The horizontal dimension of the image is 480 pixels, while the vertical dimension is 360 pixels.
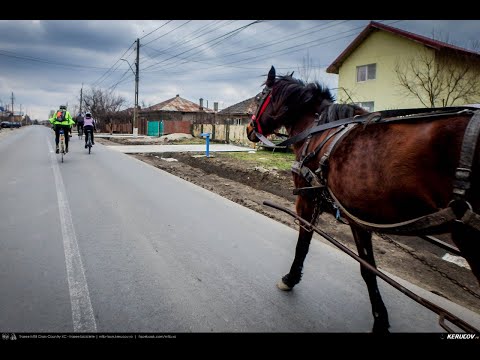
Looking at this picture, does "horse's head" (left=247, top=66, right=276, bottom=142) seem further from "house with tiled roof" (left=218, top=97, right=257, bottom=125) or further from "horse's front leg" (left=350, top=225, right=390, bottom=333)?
"house with tiled roof" (left=218, top=97, right=257, bottom=125)

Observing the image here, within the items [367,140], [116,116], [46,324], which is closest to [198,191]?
[46,324]

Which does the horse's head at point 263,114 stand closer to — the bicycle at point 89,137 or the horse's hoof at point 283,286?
the horse's hoof at point 283,286

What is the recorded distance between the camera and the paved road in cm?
256

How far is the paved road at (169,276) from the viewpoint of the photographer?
256 cm

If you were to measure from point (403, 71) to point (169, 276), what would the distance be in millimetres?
18573

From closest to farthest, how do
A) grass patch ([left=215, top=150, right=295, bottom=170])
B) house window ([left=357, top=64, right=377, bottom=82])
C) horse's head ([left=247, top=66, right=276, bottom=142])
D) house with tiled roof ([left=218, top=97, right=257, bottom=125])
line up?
horse's head ([left=247, top=66, right=276, bottom=142]) → grass patch ([left=215, top=150, right=295, bottom=170]) → house window ([left=357, top=64, right=377, bottom=82]) → house with tiled roof ([left=218, top=97, right=257, bottom=125])

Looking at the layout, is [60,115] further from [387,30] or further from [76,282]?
[387,30]

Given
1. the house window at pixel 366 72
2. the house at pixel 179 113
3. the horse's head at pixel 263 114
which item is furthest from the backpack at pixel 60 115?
the house at pixel 179 113

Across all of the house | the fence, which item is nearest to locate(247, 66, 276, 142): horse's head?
the fence

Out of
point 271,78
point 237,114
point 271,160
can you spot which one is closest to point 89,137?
point 271,160

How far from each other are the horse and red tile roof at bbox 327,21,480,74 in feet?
49.3
